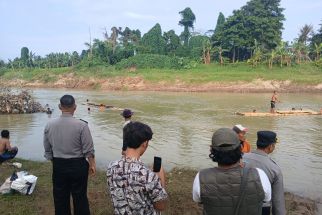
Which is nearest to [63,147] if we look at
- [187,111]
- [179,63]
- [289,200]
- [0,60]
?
[289,200]

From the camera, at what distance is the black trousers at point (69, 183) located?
491 centimetres

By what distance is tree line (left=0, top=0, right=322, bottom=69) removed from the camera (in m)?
60.4

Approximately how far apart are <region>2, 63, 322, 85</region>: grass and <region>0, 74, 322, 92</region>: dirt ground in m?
0.72

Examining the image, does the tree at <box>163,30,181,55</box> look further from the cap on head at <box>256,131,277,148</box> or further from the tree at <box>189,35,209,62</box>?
the cap on head at <box>256,131,277,148</box>

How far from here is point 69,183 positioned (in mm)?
4961

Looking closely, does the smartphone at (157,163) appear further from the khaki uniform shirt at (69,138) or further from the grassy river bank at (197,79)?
the grassy river bank at (197,79)

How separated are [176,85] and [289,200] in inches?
1827

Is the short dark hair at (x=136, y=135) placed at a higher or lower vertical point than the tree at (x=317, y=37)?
lower

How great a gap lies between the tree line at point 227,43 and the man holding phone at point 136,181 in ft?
183

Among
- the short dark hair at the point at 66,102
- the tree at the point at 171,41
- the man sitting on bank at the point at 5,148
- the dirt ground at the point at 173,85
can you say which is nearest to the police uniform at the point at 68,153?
the short dark hair at the point at 66,102

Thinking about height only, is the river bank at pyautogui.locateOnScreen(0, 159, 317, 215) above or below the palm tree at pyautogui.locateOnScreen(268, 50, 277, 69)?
below

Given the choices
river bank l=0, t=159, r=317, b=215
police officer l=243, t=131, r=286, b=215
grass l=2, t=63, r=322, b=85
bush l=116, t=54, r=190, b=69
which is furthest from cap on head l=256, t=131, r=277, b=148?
bush l=116, t=54, r=190, b=69

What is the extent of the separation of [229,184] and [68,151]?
2.61 metres

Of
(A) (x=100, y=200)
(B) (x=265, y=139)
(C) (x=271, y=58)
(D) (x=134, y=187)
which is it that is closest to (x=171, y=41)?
(C) (x=271, y=58)
